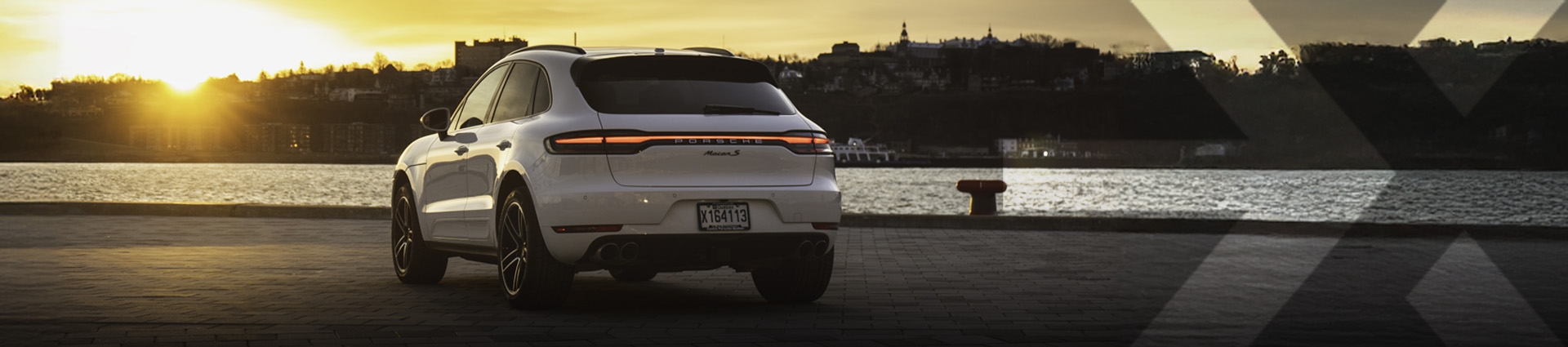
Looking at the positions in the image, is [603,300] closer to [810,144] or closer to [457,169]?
[457,169]

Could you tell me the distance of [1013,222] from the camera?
1770 cm

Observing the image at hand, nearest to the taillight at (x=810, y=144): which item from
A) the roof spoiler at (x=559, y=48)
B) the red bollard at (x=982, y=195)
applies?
the roof spoiler at (x=559, y=48)

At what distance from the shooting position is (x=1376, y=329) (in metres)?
7.45

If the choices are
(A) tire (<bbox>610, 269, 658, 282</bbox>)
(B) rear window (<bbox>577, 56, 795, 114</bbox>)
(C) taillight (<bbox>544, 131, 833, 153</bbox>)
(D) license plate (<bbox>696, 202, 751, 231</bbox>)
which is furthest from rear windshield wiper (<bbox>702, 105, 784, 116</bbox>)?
(A) tire (<bbox>610, 269, 658, 282</bbox>)

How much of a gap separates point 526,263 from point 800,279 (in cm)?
156

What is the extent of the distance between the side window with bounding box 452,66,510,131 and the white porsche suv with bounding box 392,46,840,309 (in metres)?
0.28

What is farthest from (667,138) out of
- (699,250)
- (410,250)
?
(410,250)

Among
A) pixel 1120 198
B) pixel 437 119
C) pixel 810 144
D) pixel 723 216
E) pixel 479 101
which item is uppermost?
pixel 479 101

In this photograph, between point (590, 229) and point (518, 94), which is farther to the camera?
point (518, 94)

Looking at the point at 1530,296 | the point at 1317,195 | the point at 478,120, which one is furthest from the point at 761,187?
the point at 1317,195

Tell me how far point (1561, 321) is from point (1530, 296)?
5.22 feet

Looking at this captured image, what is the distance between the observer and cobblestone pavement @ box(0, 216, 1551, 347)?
7.05 meters

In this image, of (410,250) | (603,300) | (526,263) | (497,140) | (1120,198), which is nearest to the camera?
(526,263)

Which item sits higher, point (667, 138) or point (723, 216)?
point (667, 138)
